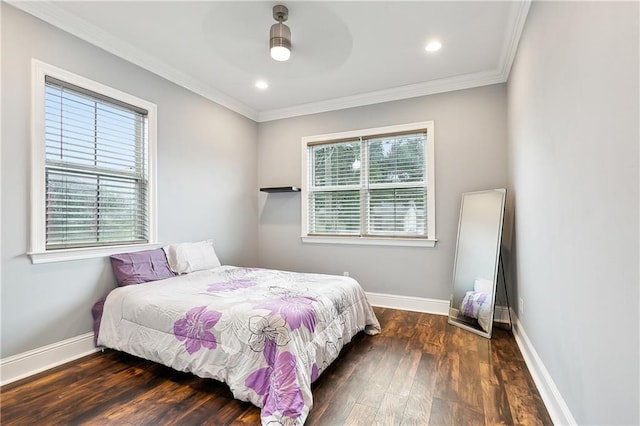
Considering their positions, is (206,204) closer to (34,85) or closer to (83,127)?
(83,127)

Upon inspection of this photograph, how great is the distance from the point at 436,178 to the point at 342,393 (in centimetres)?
270

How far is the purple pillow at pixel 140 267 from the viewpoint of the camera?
9.01 feet

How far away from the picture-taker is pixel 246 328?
6.28 ft

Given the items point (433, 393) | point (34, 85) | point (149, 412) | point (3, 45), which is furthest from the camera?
point (34, 85)

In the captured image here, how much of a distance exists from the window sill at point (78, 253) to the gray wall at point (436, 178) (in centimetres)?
202

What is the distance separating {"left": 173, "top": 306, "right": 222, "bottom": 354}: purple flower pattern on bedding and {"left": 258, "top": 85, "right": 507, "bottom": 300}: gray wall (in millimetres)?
2383

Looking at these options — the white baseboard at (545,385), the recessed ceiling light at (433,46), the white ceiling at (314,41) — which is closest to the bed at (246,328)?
the white baseboard at (545,385)

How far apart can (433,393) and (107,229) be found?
3053 mm

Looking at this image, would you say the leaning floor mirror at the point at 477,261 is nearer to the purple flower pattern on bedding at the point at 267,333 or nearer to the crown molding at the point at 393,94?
the crown molding at the point at 393,94

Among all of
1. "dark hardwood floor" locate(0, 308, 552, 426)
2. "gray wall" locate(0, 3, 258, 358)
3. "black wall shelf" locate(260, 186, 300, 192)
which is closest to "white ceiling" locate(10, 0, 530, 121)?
"gray wall" locate(0, 3, 258, 358)

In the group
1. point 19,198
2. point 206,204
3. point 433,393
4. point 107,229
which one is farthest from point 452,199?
point 19,198

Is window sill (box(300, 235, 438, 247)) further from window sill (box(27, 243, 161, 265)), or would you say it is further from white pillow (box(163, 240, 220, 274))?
window sill (box(27, 243, 161, 265))

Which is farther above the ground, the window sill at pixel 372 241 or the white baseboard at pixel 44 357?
the window sill at pixel 372 241

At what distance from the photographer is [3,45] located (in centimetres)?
216
